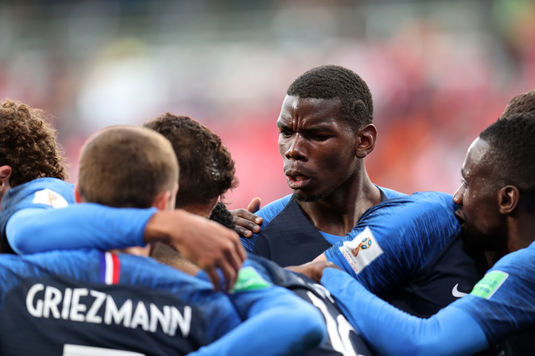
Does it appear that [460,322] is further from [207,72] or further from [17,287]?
[207,72]

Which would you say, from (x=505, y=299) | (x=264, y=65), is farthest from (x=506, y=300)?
(x=264, y=65)

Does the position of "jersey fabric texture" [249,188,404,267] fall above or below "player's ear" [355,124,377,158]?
below

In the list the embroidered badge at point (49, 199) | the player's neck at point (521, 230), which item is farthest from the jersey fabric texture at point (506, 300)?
the embroidered badge at point (49, 199)

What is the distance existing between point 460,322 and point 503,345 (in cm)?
46

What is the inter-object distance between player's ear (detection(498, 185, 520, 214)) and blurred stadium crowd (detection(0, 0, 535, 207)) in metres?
7.36

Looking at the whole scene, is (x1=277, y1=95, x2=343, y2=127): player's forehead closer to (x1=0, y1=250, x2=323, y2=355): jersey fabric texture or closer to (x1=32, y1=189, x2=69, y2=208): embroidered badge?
(x1=32, y1=189, x2=69, y2=208): embroidered badge

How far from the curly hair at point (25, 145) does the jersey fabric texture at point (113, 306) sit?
117 cm

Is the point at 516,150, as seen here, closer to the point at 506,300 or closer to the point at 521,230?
the point at 521,230

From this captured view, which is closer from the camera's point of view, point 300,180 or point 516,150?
point 516,150

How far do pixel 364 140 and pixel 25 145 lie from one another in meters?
1.65

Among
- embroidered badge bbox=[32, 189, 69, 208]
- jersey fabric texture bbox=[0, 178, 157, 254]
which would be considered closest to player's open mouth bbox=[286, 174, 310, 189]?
embroidered badge bbox=[32, 189, 69, 208]

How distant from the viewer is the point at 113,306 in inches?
71.8

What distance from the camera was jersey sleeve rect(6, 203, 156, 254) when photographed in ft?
5.95

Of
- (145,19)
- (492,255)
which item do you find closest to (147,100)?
(145,19)
